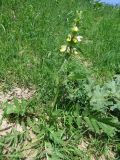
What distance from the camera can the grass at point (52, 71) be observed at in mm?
4137

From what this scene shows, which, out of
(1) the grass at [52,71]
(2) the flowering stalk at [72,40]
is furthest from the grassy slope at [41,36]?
(2) the flowering stalk at [72,40]

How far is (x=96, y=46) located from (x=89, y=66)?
492 millimetres

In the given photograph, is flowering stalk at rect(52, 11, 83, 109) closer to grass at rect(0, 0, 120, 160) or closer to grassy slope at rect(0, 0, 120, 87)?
grass at rect(0, 0, 120, 160)

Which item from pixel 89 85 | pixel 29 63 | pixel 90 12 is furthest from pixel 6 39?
pixel 90 12

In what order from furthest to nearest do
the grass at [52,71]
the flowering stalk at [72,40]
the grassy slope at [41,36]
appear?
1. the grassy slope at [41,36]
2. the grass at [52,71]
3. the flowering stalk at [72,40]

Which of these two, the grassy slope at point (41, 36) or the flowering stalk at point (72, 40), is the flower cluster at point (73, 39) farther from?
the grassy slope at point (41, 36)

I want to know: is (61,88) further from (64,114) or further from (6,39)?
(6,39)

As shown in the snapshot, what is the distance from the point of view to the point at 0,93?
15.1ft

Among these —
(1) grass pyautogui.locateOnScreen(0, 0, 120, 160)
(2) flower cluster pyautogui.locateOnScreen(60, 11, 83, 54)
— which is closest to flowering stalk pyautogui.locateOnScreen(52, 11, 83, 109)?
(2) flower cluster pyautogui.locateOnScreen(60, 11, 83, 54)

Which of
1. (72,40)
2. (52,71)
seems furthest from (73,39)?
(52,71)

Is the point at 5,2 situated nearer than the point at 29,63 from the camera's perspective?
No

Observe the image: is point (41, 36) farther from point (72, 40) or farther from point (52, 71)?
point (72, 40)

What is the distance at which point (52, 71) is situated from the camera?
4445 mm

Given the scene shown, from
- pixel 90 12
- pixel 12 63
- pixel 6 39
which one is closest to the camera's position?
pixel 12 63
